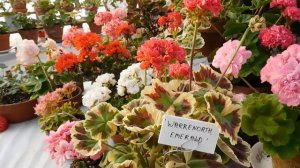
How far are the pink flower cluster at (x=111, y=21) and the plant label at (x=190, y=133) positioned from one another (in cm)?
100

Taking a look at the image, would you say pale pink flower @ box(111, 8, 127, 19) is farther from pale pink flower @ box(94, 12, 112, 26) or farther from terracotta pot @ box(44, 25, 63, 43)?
terracotta pot @ box(44, 25, 63, 43)

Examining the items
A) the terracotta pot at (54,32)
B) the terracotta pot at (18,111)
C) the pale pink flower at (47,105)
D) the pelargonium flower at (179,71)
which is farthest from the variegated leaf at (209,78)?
the terracotta pot at (54,32)

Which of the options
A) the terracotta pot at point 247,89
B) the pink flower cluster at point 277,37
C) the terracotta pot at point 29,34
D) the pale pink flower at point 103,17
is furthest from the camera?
the terracotta pot at point 29,34

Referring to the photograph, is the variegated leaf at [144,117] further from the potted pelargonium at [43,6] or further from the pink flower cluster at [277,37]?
the potted pelargonium at [43,6]

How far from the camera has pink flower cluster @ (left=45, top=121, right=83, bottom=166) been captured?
0.92 m

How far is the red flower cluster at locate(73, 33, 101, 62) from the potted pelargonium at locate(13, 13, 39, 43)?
164 cm

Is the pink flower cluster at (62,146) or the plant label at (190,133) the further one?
the pink flower cluster at (62,146)

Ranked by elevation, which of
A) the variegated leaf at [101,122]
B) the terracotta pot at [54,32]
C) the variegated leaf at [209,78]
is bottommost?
the terracotta pot at [54,32]

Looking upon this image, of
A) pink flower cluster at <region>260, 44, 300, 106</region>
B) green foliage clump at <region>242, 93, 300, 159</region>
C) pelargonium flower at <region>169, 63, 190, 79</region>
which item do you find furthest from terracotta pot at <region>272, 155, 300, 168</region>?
pelargonium flower at <region>169, 63, 190, 79</region>

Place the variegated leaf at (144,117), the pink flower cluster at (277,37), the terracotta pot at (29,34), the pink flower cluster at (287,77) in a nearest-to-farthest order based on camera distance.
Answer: the pink flower cluster at (287,77), the variegated leaf at (144,117), the pink flower cluster at (277,37), the terracotta pot at (29,34)

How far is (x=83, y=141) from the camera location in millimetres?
831

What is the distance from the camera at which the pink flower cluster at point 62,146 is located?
0.92 m

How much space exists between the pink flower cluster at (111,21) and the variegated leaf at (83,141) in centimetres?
83

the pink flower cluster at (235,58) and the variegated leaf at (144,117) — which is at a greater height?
the pink flower cluster at (235,58)
